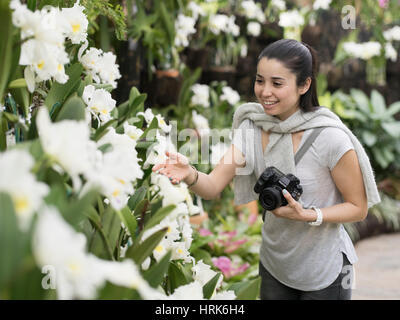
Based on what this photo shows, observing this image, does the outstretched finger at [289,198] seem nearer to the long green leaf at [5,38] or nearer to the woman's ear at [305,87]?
the woman's ear at [305,87]

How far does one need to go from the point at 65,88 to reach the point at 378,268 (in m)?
3.23

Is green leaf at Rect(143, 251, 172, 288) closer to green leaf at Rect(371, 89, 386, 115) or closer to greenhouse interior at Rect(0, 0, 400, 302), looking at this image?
greenhouse interior at Rect(0, 0, 400, 302)

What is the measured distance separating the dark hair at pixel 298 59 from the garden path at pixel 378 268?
1.96 meters

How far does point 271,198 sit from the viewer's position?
4.91 ft

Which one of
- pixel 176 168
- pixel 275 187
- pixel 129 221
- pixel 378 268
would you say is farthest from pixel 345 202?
pixel 378 268

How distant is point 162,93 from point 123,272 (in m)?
2.88

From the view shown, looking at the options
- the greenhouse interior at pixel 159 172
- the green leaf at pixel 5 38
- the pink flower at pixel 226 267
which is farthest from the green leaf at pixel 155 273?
the pink flower at pixel 226 267

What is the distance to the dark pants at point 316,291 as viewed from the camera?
1605 mm

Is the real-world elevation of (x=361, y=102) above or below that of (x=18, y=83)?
below

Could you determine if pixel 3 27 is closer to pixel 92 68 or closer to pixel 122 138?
pixel 122 138

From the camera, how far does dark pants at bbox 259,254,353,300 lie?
5.27ft

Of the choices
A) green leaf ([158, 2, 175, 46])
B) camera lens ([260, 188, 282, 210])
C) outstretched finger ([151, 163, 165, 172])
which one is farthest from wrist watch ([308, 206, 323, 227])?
green leaf ([158, 2, 175, 46])

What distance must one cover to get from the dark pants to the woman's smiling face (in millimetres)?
548

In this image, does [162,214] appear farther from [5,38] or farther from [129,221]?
[5,38]
